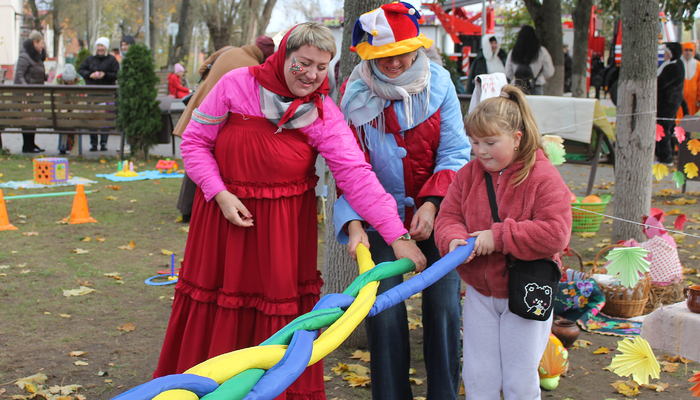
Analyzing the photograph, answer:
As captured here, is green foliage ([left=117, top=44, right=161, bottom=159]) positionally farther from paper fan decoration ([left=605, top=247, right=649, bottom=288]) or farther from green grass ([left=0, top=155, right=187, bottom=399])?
paper fan decoration ([left=605, top=247, right=649, bottom=288])

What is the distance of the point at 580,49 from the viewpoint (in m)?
16.8

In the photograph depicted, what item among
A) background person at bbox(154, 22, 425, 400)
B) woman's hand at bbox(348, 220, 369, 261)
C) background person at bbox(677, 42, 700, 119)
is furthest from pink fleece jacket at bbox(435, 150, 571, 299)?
background person at bbox(677, 42, 700, 119)

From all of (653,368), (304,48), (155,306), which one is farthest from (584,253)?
(304,48)

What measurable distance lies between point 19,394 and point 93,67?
1175 centimetres

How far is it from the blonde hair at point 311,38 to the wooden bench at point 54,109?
10.8 m

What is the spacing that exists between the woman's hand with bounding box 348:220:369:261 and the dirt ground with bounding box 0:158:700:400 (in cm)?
108

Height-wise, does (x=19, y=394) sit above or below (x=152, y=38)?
below

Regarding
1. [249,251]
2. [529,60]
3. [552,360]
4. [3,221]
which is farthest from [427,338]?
[529,60]

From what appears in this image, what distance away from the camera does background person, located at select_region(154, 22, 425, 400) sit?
269 cm

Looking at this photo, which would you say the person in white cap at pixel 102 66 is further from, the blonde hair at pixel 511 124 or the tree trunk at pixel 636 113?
the blonde hair at pixel 511 124

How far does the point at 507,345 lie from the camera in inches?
100

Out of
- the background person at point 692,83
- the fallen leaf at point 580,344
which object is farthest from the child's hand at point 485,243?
the background person at point 692,83

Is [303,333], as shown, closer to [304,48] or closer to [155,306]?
[304,48]

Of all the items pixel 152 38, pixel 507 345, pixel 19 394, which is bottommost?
pixel 19 394
